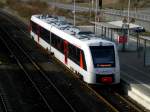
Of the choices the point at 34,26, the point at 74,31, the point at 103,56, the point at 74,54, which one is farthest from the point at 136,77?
the point at 34,26

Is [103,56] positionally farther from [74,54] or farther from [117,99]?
[74,54]

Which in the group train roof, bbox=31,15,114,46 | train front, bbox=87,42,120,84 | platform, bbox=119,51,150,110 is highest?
train roof, bbox=31,15,114,46

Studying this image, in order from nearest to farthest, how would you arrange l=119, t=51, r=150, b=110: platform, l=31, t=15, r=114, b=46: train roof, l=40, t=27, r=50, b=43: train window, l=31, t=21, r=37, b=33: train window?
l=119, t=51, r=150, b=110: platform → l=31, t=15, r=114, b=46: train roof → l=40, t=27, r=50, b=43: train window → l=31, t=21, r=37, b=33: train window

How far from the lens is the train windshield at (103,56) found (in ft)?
85.4

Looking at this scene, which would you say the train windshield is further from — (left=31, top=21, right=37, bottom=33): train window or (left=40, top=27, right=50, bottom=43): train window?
(left=31, top=21, right=37, bottom=33): train window

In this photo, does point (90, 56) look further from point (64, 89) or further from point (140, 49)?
point (140, 49)

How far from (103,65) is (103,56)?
22.8 inches

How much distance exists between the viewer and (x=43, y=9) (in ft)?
297

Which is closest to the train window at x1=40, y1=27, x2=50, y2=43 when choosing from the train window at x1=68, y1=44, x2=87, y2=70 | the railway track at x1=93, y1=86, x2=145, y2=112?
the train window at x1=68, y1=44, x2=87, y2=70

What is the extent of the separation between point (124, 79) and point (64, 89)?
11.2ft

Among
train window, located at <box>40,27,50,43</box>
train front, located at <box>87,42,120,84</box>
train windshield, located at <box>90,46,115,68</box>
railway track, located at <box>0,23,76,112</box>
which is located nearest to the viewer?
railway track, located at <box>0,23,76,112</box>

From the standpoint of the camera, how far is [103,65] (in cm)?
2598

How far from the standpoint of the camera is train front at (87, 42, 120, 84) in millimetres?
25859

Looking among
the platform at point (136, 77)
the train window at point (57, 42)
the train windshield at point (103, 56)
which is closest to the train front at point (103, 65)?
the train windshield at point (103, 56)
